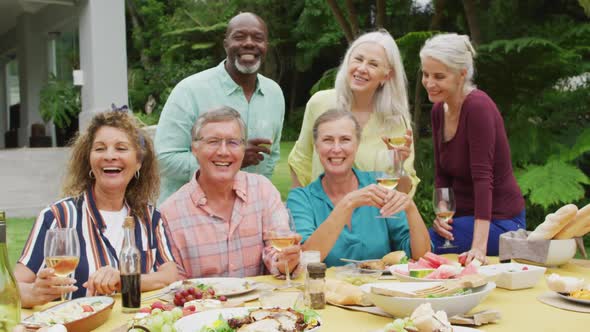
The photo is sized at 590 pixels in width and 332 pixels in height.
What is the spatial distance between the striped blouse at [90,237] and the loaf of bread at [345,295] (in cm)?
76

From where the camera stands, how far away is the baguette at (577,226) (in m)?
2.80

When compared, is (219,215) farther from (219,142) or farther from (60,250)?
(60,250)

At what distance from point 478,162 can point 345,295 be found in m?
1.40

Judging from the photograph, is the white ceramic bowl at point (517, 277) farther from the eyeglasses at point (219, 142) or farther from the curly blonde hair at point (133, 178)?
the curly blonde hair at point (133, 178)

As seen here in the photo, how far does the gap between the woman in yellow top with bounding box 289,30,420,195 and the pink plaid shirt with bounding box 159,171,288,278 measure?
784 millimetres

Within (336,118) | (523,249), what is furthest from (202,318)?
(523,249)

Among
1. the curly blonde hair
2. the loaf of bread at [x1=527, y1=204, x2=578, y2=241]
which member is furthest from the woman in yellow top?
the curly blonde hair

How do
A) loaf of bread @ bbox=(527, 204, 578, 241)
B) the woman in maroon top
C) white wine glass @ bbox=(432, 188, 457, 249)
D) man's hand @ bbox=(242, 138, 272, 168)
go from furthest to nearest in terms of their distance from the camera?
man's hand @ bbox=(242, 138, 272, 168)
the woman in maroon top
white wine glass @ bbox=(432, 188, 457, 249)
loaf of bread @ bbox=(527, 204, 578, 241)

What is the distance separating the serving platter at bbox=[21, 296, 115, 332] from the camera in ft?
6.53

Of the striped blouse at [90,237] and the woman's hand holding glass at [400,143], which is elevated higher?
the woman's hand holding glass at [400,143]

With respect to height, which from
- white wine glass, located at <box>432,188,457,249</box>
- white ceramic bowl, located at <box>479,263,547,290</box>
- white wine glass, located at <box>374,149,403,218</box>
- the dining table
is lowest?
the dining table

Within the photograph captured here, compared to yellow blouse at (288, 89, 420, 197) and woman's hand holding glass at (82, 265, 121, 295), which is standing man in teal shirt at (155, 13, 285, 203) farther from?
woman's hand holding glass at (82, 265, 121, 295)

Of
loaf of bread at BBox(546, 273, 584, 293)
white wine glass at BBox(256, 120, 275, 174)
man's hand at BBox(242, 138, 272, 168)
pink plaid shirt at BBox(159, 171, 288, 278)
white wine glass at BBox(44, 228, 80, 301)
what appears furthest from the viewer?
white wine glass at BBox(256, 120, 275, 174)

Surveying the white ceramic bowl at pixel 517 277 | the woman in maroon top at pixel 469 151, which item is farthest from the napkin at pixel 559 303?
the woman in maroon top at pixel 469 151
